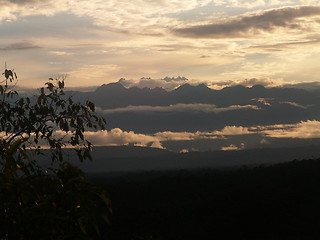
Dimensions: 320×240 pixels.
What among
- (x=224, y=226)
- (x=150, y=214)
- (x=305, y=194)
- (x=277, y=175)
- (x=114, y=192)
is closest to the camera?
(x=224, y=226)

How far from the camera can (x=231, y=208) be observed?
4562cm

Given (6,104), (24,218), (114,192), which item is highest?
(6,104)

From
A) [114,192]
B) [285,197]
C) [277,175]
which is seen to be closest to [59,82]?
[285,197]

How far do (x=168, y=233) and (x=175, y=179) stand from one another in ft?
94.6

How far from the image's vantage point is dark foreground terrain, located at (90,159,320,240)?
130ft

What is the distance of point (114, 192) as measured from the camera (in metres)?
68.2

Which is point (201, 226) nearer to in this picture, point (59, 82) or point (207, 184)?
point (207, 184)

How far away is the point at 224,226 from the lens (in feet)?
135

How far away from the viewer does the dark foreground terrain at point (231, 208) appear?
39562mm

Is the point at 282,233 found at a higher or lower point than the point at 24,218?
lower

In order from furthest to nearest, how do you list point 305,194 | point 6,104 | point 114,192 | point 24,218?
point 114,192, point 305,194, point 6,104, point 24,218

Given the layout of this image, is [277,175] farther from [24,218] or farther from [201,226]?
[24,218]

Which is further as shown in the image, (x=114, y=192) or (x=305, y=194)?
(x=114, y=192)

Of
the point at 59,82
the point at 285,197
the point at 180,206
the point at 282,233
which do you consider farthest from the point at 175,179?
the point at 59,82
